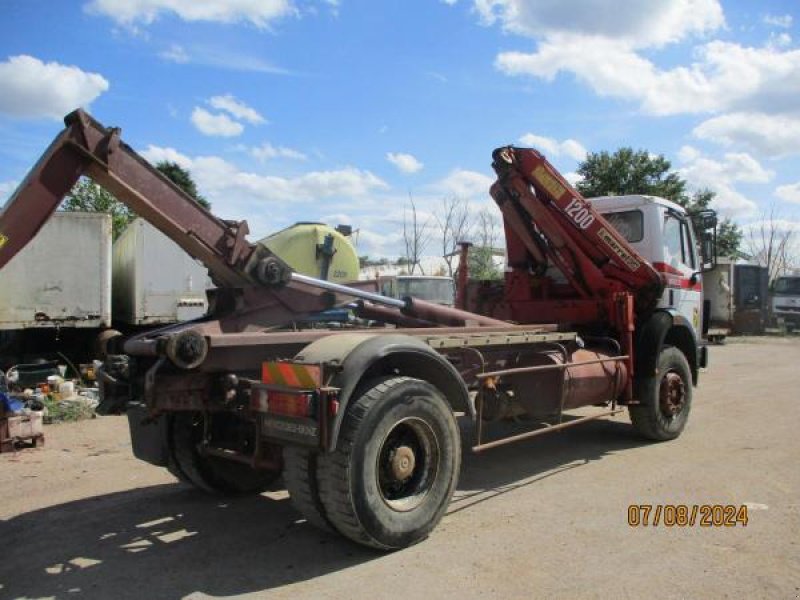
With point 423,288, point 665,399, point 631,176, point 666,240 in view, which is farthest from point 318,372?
point 631,176

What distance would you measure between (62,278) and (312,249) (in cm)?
468

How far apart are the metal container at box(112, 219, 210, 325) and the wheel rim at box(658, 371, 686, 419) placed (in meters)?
8.45

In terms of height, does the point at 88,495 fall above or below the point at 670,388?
below

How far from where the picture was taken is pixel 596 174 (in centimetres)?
2706

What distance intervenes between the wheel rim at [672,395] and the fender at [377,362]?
3.55 metres

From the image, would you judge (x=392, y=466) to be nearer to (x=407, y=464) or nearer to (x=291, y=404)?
(x=407, y=464)

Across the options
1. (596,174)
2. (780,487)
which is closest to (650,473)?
(780,487)

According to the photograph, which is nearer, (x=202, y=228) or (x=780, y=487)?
(x=202, y=228)

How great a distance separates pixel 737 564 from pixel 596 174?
24.6m

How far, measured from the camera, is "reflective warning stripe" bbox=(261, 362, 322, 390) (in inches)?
157

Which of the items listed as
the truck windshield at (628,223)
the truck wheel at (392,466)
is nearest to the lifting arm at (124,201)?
the truck wheel at (392,466)

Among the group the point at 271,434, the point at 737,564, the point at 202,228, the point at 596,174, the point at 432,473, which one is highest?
the point at 596,174

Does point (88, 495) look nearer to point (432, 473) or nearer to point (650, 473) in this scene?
point (432, 473)

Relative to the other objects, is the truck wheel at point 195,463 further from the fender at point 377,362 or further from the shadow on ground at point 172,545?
the fender at point 377,362
